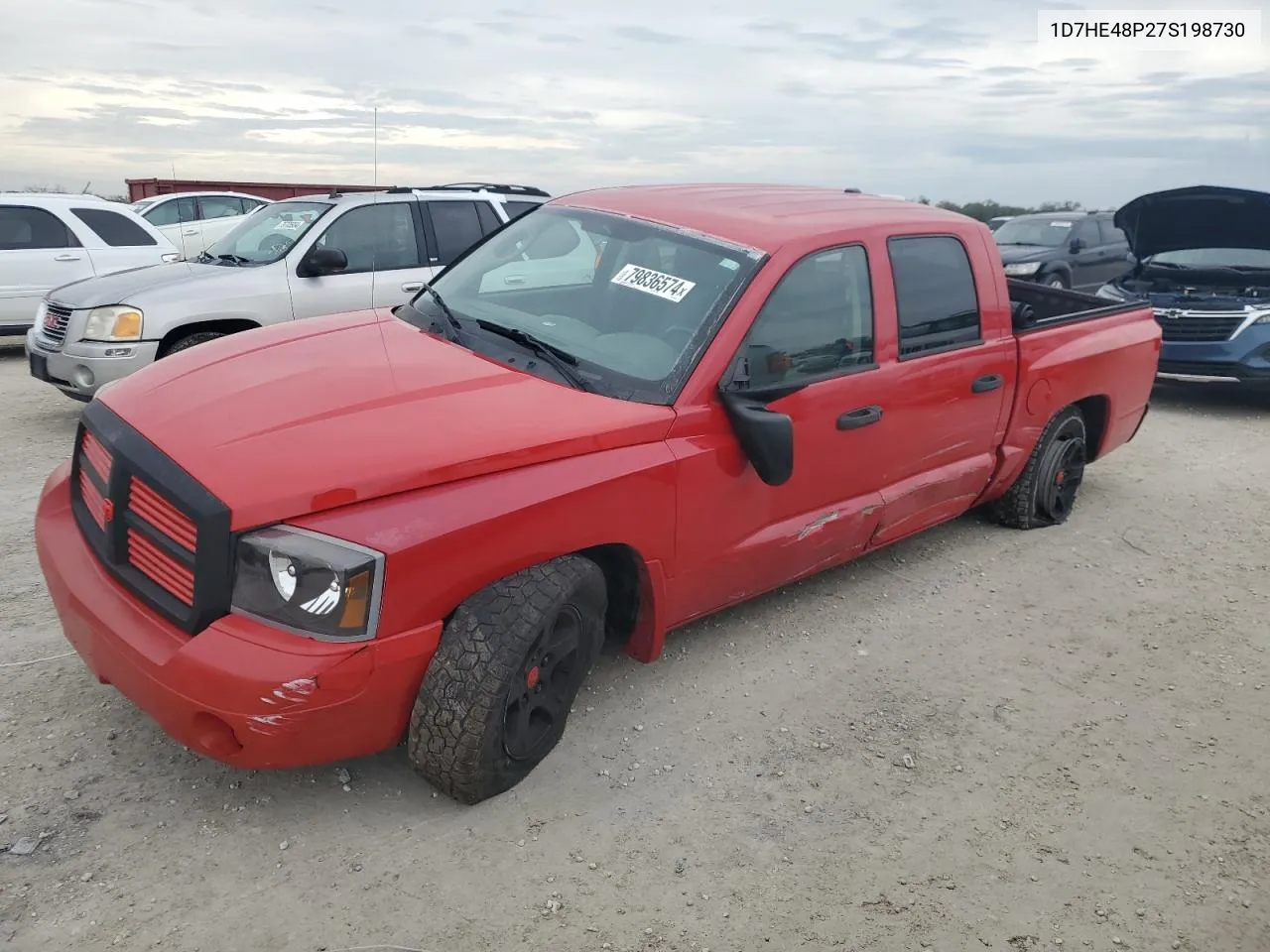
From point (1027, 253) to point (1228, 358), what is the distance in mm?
5921

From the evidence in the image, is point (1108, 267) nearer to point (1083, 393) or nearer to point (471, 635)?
point (1083, 393)

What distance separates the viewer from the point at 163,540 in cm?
268

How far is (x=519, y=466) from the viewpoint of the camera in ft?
9.51

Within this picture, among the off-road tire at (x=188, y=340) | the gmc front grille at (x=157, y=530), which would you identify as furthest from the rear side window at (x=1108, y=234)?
the gmc front grille at (x=157, y=530)

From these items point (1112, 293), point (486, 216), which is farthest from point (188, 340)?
point (1112, 293)

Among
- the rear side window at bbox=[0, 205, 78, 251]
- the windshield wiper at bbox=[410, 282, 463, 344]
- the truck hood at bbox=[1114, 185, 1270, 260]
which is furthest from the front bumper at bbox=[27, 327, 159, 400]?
the truck hood at bbox=[1114, 185, 1270, 260]

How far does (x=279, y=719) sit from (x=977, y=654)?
2.85 m

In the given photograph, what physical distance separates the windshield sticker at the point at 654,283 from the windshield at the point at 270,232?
166 inches

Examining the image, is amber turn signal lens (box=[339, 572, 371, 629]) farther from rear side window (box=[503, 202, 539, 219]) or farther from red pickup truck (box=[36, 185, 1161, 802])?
rear side window (box=[503, 202, 539, 219])

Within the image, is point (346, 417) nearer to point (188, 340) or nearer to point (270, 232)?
point (188, 340)

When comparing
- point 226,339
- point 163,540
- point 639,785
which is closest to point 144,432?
point 163,540

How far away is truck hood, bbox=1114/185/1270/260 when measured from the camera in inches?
339

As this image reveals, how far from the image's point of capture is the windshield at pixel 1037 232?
48.1ft

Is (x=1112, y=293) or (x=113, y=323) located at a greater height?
(x=1112, y=293)
